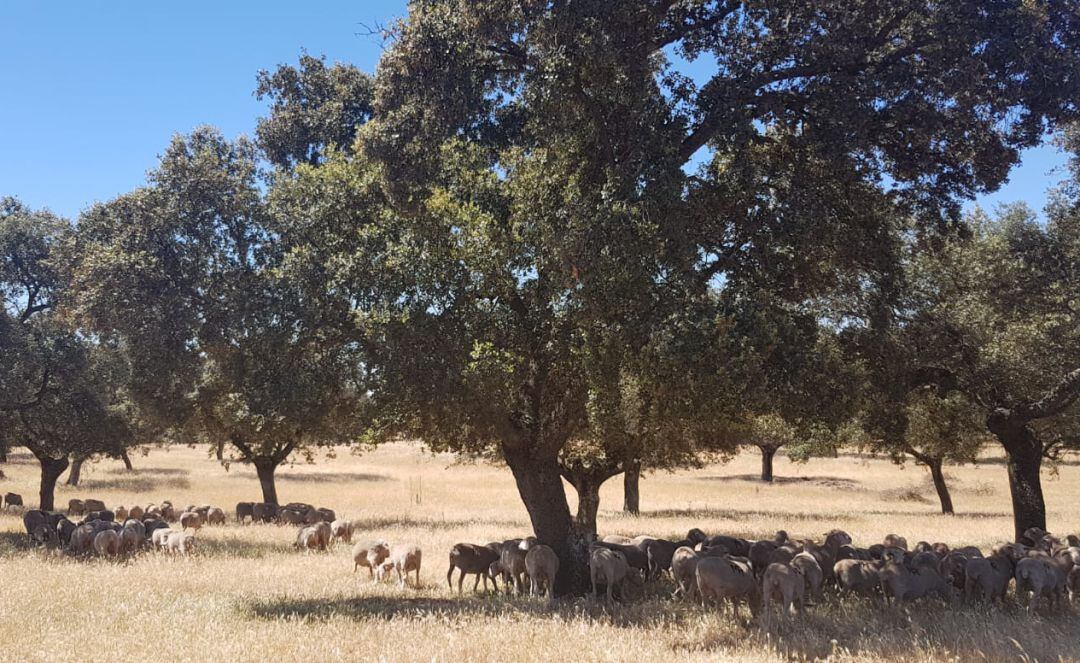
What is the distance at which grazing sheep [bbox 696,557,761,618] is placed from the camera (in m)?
13.6

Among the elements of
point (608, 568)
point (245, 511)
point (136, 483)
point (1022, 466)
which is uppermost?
point (1022, 466)

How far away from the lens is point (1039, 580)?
13562 mm

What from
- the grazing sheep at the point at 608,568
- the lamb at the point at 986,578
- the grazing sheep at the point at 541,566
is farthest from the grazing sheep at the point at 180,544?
the lamb at the point at 986,578

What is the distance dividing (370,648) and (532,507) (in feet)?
20.2

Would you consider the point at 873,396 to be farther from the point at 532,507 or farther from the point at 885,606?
the point at 532,507

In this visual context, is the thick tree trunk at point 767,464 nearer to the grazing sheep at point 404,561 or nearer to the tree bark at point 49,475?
the tree bark at point 49,475

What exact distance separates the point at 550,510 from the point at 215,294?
40.4 ft

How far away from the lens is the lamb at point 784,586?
12984 millimetres

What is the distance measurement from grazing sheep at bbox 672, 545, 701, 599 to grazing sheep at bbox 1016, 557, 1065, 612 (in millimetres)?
5555

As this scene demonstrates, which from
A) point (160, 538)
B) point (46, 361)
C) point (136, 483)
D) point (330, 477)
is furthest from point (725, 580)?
point (330, 477)

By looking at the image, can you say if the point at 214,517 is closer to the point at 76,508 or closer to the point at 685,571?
the point at 76,508

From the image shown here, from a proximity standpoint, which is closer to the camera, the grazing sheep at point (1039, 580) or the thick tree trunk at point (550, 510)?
→ the grazing sheep at point (1039, 580)

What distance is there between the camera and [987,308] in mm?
20750

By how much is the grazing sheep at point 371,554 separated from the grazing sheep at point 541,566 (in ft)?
13.5
